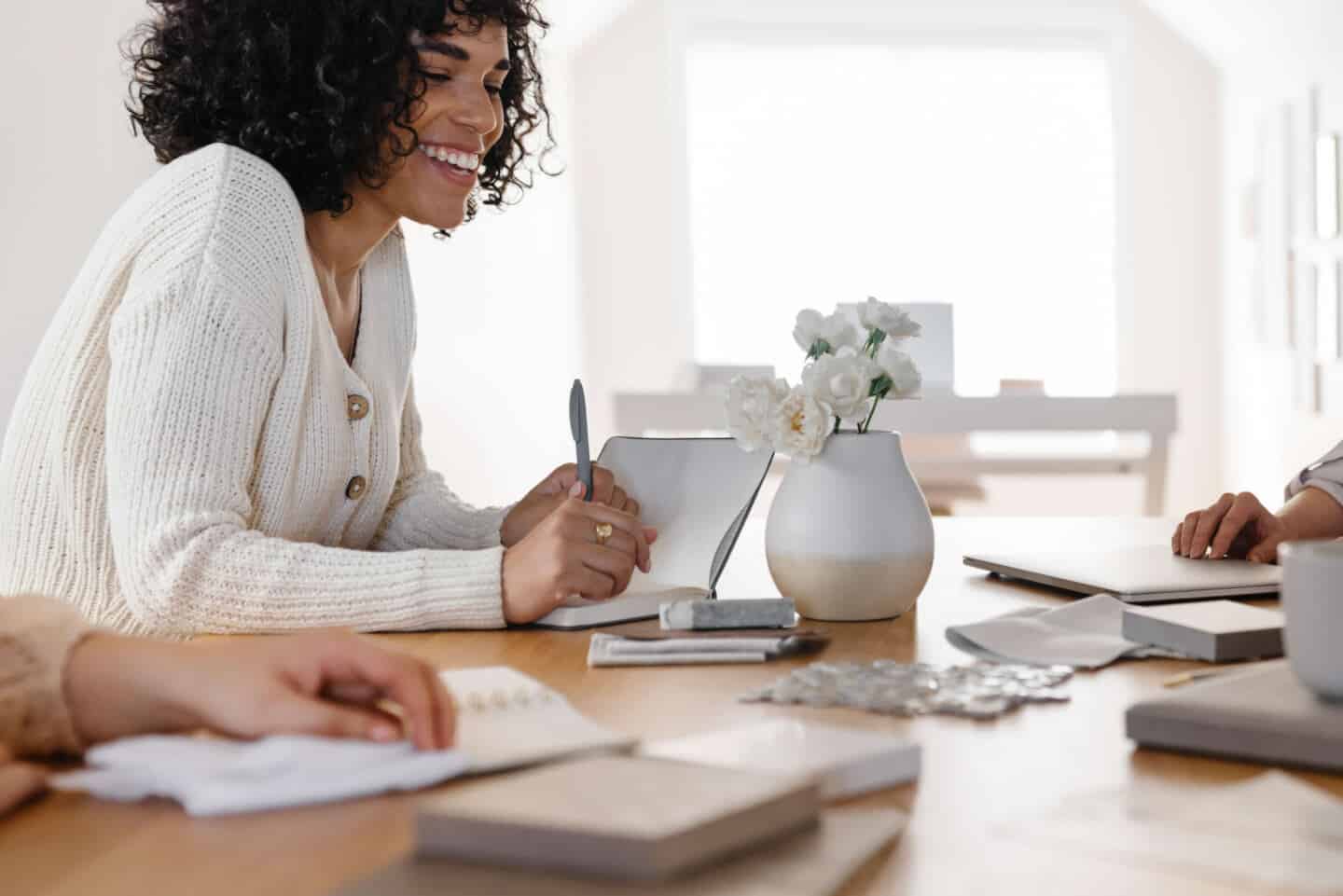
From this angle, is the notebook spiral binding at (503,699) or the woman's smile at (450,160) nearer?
the notebook spiral binding at (503,699)

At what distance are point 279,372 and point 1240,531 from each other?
0.84 m

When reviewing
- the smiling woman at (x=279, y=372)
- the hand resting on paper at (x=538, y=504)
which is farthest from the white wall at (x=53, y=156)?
the hand resting on paper at (x=538, y=504)

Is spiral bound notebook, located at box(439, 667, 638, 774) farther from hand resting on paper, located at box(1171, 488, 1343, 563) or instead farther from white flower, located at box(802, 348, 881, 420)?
hand resting on paper, located at box(1171, 488, 1343, 563)

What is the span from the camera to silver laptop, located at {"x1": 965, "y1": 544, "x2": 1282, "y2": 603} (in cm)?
118

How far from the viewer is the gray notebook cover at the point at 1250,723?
0.67 metres

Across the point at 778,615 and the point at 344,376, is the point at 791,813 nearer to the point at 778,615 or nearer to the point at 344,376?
the point at 778,615

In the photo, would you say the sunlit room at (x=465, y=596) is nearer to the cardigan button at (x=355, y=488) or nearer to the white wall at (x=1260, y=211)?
the cardigan button at (x=355, y=488)

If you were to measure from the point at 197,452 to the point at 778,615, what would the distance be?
0.45m

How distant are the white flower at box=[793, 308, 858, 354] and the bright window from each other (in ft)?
17.5

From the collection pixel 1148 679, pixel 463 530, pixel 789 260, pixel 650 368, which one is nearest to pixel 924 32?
pixel 789 260

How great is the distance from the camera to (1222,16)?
6004 millimetres

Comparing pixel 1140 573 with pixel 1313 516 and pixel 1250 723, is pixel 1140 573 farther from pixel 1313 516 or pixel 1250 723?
pixel 1250 723

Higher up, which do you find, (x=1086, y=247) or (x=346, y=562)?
(x=1086, y=247)

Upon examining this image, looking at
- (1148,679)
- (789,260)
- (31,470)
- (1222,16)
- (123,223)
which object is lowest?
(1148,679)
